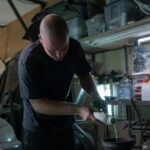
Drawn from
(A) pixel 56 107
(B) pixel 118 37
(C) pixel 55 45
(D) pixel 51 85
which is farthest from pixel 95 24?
(A) pixel 56 107

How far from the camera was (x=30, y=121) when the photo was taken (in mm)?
1823

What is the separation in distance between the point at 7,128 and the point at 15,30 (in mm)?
2041

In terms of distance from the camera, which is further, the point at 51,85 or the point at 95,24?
the point at 95,24

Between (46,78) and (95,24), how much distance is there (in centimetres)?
100

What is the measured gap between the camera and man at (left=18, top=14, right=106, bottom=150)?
1531 millimetres

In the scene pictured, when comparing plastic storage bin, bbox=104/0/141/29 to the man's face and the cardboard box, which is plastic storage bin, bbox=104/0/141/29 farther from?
the cardboard box

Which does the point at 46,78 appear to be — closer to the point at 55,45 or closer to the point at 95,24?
the point at 55,45

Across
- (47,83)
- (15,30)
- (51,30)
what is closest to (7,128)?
(47,83)

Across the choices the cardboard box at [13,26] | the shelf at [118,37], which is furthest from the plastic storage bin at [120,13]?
the cardboard box at [13,26]

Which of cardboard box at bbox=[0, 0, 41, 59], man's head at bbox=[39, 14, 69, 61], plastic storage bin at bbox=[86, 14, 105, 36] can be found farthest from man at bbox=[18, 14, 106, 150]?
cardboard box at bbox=[0, 0, 41, 59]

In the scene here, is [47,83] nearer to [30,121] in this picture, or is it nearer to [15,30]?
[30,121]

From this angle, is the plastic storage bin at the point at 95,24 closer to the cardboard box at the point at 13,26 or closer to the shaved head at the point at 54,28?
the shaved head at the point at 54,28

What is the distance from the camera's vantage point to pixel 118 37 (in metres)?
2.39

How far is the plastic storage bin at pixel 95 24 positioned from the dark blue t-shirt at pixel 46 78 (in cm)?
72
